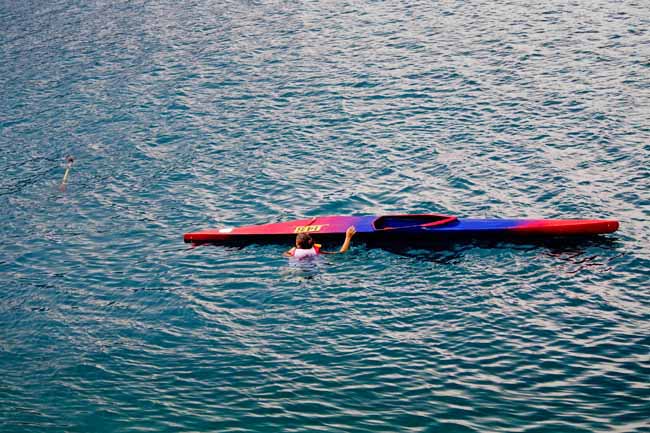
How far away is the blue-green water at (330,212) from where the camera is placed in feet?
66.5

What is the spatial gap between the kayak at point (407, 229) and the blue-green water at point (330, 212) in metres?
0.58

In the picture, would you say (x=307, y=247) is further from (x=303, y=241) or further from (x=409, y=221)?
(x=409, y=221)

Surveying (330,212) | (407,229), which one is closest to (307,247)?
(407,229)

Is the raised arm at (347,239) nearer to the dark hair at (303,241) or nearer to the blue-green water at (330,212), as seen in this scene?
the blue-green water at (330,212)

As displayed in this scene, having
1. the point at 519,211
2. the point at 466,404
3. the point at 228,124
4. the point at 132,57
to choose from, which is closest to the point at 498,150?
the point at 519,211

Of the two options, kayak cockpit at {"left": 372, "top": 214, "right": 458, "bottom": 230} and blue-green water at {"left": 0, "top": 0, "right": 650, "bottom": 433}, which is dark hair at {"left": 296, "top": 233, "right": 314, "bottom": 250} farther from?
kayak cockpit at {"left": 372, "top": 214, "right": 458, "bottom": 230}

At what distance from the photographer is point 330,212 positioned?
2986cm

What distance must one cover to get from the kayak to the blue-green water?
0.58 m

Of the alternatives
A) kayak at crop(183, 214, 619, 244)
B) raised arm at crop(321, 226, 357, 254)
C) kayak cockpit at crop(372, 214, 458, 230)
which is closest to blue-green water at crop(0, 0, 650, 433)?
raised arm at crop(321, 226, 357, 254)

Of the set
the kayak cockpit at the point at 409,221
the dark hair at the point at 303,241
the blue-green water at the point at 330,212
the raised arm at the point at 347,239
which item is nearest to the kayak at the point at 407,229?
the kayak cockpit at the point at 409,221

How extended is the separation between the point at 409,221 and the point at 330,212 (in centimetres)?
352

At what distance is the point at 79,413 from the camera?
20.2 meters

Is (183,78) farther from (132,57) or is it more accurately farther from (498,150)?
(498,150)

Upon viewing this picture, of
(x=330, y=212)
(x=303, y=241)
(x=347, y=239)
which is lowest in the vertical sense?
(x=330, y=212)
